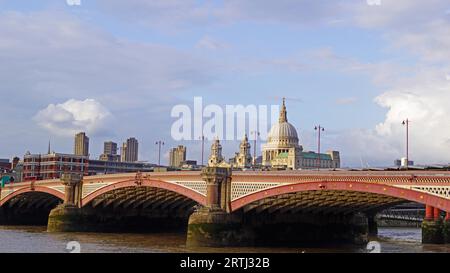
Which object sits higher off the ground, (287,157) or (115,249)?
(287,157)

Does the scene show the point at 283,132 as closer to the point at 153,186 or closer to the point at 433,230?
the point at 153,186

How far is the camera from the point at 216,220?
52875 mm

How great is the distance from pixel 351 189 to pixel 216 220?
12451 millimetres

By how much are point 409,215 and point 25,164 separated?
272 ft

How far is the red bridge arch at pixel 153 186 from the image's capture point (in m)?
57.2

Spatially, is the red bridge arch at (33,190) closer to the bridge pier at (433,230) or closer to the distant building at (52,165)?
the bridge pier at (433,230)

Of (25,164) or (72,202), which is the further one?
(25,164)

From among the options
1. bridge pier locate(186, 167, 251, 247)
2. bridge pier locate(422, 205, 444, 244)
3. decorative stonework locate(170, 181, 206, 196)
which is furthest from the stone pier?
decorative stonework locate(170, 181, 206, 196)

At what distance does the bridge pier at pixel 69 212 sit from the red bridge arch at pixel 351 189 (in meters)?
24.8

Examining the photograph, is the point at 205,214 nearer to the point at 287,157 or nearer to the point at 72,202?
the point at 72,202

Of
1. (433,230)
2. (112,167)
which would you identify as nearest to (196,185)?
(433,230)

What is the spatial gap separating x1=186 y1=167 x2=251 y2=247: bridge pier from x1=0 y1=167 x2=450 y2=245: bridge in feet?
0.24

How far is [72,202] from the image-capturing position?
247 ft
